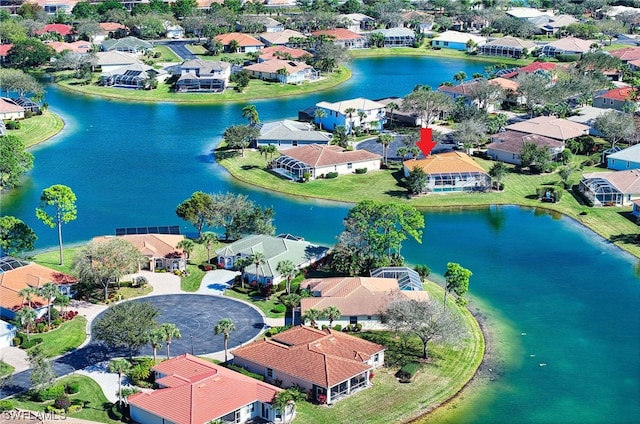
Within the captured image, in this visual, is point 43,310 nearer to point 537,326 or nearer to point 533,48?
point 537,326

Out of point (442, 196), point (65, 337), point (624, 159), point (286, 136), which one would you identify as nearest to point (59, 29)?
point (286, 136)

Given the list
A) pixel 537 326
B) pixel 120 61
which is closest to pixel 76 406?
pixel 537 326

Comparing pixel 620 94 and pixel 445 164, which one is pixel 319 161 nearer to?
pixel 445 164

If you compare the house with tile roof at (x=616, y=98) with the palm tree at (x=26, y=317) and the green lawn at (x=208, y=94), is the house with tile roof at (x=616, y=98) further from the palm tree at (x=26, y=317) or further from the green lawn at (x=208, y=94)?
the palm tree at (x=26, y=317)

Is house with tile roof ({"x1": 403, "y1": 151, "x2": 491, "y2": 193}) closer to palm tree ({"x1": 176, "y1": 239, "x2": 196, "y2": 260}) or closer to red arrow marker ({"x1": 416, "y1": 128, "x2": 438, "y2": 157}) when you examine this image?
red arrow marker ({"x1": 416, "y1": 128, "x2": 438, "y2": 157})

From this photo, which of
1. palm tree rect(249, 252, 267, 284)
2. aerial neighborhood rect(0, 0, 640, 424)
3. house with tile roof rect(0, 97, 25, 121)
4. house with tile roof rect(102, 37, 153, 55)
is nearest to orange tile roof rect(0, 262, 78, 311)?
aerial neighborhood rect(0, 0, 640, 424)
